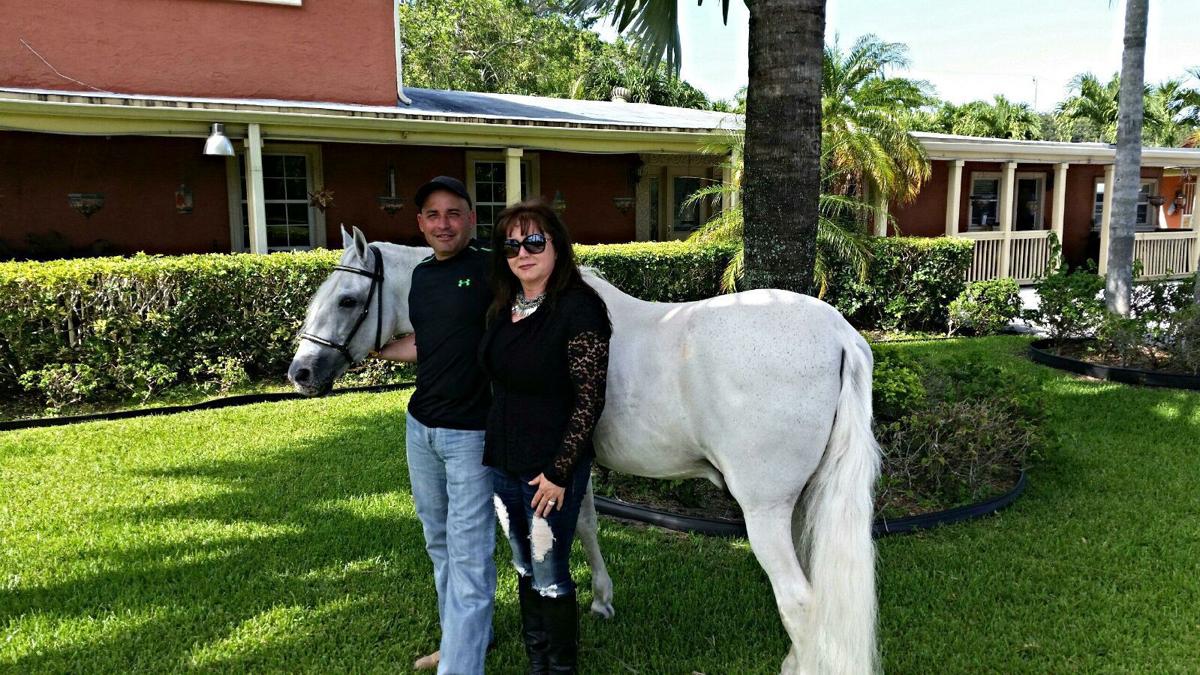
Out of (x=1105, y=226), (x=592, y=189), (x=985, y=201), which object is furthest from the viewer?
(x=985, y=201)

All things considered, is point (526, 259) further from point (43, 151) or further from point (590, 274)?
point (43, 151)

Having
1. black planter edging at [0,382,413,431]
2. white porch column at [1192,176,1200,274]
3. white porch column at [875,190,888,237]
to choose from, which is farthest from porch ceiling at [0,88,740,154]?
white porch column at [1192,176,1200,274]

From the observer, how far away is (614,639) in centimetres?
344

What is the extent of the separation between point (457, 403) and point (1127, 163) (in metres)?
10.4

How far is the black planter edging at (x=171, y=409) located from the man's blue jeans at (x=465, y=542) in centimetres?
529

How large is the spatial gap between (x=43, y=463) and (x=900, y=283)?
10.6 metres

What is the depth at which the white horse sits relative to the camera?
2637mm

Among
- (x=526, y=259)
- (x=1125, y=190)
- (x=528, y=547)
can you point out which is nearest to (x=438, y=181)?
(x=526, y=259)

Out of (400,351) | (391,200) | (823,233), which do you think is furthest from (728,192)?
(400,351)

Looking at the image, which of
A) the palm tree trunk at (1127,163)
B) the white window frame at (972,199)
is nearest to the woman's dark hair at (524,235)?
the palm tree trunk at (1127,163)

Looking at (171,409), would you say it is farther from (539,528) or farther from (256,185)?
(539,528)

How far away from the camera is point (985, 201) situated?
18125 mm

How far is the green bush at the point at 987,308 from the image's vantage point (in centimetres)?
1134

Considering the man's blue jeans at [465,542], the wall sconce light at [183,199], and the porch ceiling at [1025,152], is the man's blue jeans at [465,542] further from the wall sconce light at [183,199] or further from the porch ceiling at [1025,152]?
the porch ceiling at [1025,152]
